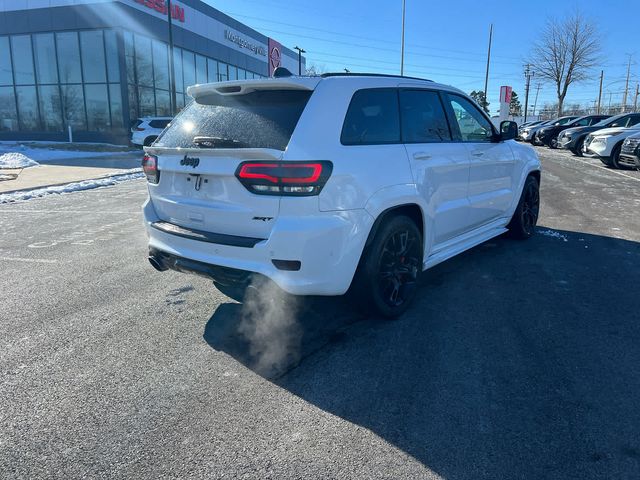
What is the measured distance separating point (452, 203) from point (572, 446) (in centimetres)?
248

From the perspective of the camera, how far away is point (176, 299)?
4363 millimetres

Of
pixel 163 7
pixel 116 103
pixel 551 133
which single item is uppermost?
pixel 163 7

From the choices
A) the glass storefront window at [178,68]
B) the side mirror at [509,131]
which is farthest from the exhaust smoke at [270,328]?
the glass storefront window at [178,68]

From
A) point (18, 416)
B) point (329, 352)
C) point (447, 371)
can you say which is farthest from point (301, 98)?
point (18, 416)

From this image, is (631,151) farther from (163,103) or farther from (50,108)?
(50,108)

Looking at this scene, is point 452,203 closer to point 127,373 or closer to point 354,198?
point 354,198

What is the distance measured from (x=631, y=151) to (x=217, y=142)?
47.7 ft

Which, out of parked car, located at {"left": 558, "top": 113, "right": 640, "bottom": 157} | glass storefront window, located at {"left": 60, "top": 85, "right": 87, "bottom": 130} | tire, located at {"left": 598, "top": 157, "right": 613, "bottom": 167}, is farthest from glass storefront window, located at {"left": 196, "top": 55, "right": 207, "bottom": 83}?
tire, located at {"left": 598, "top": 157, "right": 613, "bottom": 167}

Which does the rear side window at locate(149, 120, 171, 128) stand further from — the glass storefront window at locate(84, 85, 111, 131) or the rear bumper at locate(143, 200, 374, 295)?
the rear bumper at locate(143, 200, 374, 295)

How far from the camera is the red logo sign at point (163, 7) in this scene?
90.3 ft

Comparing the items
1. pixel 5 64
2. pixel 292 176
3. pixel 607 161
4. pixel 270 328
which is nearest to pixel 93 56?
pixel 5 64

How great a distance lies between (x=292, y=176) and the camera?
120 inches

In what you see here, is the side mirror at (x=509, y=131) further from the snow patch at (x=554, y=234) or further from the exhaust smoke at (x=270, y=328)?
the exhaust smoke at (x=270, y=328)

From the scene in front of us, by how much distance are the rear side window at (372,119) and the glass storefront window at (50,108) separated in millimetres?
29071
